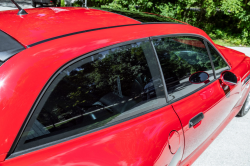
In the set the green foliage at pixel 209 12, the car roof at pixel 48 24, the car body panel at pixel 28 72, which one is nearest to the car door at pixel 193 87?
the car roof at pixel 48 24

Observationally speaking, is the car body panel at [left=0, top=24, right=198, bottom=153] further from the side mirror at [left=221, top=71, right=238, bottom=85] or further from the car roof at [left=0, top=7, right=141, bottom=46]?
the side mirror at [left=221, top=71, right=238, bottom=85]

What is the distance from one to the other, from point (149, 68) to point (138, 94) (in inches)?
9.0

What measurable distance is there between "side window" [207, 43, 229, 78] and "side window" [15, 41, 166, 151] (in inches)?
38.7

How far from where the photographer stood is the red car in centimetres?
105

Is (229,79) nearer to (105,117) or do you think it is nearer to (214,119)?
(214,119)

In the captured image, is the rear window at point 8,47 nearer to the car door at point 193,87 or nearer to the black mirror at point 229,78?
the car door at point 193,87

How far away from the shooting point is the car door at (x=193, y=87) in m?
1.74

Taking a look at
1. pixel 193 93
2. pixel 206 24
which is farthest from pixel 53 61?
pixel 206 24

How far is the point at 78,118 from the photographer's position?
1234 mm

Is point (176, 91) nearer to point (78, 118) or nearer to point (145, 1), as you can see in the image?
point (78, 118)

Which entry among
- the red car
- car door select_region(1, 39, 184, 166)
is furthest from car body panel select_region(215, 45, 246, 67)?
car door select_region(1, 39, 184, 166)

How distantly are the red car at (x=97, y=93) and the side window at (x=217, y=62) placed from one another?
1.12 feet

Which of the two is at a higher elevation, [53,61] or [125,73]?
[53,61]

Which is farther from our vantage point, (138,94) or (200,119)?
(200,119)
